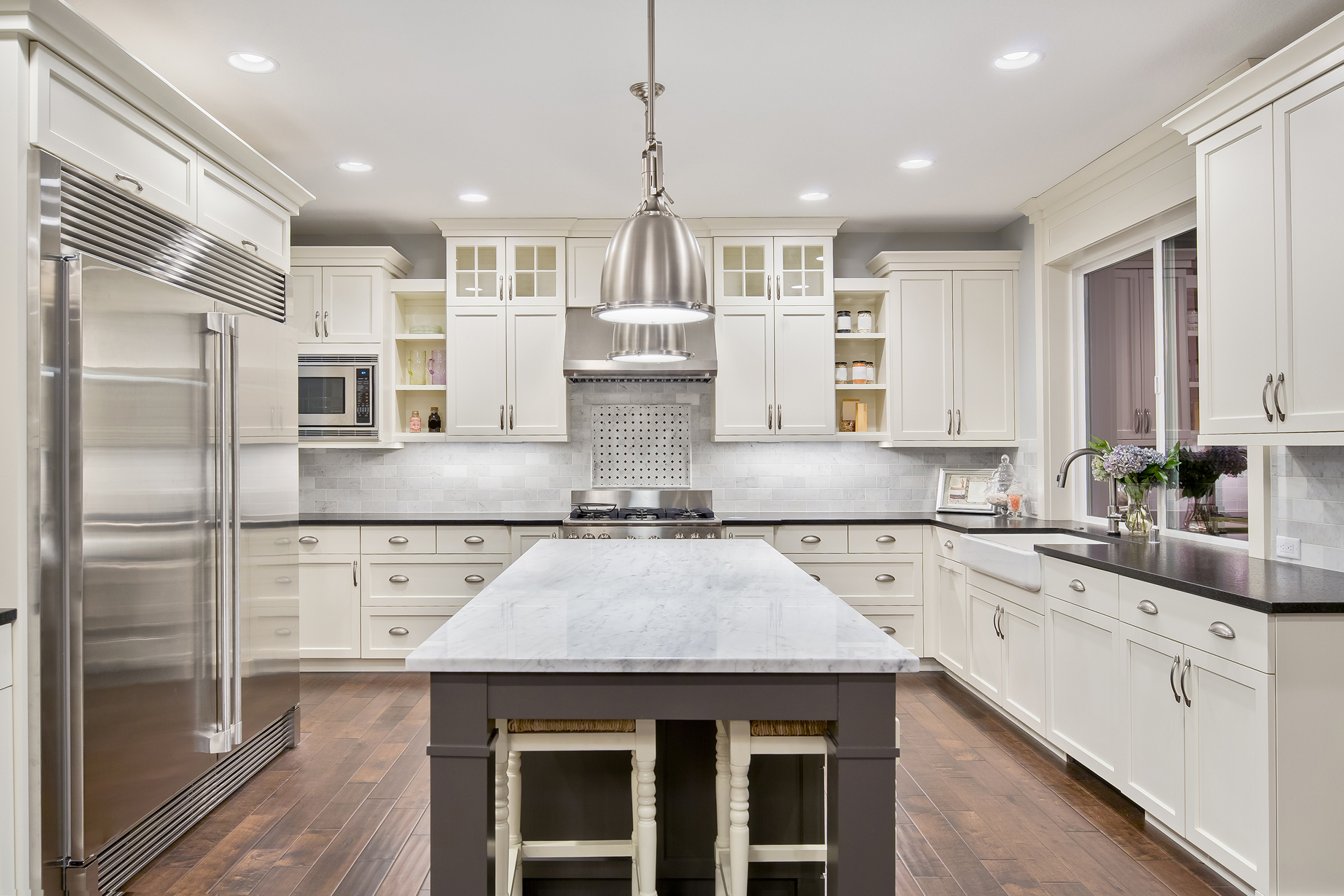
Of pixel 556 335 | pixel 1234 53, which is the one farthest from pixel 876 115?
pixel 556 335

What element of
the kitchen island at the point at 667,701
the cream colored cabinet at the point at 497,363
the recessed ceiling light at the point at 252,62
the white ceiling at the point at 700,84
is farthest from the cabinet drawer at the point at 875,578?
the recessed ceiling light at the point at 252,62

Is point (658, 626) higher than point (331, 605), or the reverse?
point (658, 626)

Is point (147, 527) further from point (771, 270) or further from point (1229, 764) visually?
point (771, 270)

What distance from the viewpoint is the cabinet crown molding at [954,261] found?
4.80 m

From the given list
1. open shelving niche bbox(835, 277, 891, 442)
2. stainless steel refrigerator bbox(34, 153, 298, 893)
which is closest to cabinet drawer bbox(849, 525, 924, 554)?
open shelving niche bbox(835, 277, 891, 442)

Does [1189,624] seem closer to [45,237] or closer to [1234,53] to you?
[1234,53]

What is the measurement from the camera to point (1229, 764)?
2.22m

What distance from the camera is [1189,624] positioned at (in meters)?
2.38

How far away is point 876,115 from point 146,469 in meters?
2.95

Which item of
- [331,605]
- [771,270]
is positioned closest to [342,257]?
[331,605]

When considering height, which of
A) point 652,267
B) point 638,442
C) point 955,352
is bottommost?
point 638,442

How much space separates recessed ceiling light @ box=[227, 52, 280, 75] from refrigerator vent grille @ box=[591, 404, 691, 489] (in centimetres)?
268

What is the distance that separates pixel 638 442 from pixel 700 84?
8.29ft

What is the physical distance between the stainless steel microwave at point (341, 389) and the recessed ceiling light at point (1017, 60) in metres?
3.56
